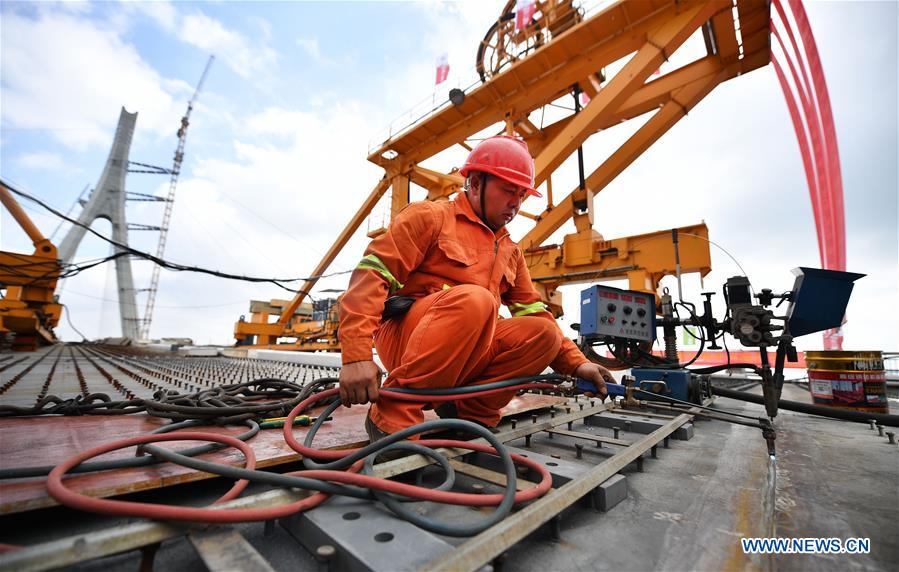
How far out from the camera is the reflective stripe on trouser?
4.09ft

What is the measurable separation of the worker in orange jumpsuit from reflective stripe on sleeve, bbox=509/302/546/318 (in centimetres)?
2

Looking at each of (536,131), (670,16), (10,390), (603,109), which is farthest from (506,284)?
(536,131)

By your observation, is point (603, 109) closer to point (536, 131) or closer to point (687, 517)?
point (536, 131)

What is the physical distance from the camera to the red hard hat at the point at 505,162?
1.57m

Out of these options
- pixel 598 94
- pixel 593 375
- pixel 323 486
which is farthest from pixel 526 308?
pixel 598 94

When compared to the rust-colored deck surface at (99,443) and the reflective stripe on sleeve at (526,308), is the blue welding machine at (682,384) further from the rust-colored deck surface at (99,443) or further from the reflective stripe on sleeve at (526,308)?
the rust-colored deck surface at (99,443)

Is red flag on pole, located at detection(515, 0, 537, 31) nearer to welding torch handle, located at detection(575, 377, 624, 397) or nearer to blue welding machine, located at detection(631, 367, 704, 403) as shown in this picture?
blue welding machine, located at detection(631, 367, 704, 403)

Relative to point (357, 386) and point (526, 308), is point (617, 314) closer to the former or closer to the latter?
point (526, 308)

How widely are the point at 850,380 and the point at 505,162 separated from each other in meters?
2.77

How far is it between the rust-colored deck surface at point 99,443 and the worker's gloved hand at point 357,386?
206 millimetres

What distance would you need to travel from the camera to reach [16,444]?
3.53 feet

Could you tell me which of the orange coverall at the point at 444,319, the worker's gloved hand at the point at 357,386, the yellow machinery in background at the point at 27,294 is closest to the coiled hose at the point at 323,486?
the worker's gloved hand at the point at 357,386

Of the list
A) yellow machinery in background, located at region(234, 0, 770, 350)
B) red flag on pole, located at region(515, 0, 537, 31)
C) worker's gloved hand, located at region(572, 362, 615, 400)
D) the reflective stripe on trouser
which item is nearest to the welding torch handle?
worker's gloved hand, located at region(572, 362, 615, 400)

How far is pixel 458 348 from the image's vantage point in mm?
1258
